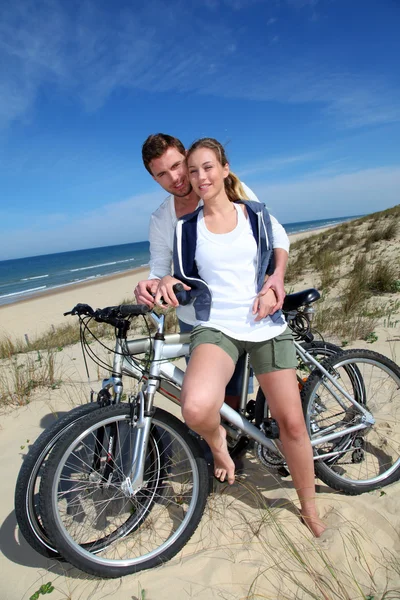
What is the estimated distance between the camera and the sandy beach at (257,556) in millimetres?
1725

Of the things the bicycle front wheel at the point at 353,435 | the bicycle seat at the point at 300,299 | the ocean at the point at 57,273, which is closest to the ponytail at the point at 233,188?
the bicycle seat at the point at 300,299

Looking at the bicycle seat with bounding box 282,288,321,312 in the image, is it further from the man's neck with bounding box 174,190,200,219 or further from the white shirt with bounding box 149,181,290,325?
the man's neck with bounding box 174,190,200,219

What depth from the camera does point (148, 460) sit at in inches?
86.3

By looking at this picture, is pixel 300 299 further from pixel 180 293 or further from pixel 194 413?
pixel 194 413

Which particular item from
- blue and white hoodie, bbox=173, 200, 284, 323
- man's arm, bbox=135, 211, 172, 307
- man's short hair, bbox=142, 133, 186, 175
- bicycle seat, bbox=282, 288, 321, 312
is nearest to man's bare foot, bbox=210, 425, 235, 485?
blue and white hoodie, bbox=173, 200, 284, 323

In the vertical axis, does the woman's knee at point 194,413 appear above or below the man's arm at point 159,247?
below

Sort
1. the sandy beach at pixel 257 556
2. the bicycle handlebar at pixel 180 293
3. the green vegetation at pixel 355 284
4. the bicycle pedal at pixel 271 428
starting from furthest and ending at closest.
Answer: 1. the green vegetation at pixel 355 284
2. the bicycle pedal at pixel 271 428
3. the bicycle handlebar at pixel 180 293
4. the sandy beach at pixel 257 556

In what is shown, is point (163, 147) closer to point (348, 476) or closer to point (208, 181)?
point (208, 181)

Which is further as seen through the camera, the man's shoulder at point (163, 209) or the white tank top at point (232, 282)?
the man's shoulder at point (163, 209)

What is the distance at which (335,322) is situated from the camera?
17.0 ft

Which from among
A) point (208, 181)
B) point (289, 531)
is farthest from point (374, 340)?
point (208, 181)

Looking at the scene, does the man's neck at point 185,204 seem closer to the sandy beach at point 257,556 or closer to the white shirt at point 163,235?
the white shirt at point 163,235

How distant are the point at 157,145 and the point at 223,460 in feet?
6.43

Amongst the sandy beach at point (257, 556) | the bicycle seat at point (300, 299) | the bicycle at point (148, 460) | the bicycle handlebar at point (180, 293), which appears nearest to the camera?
the sandy beach at point (257, 556)
